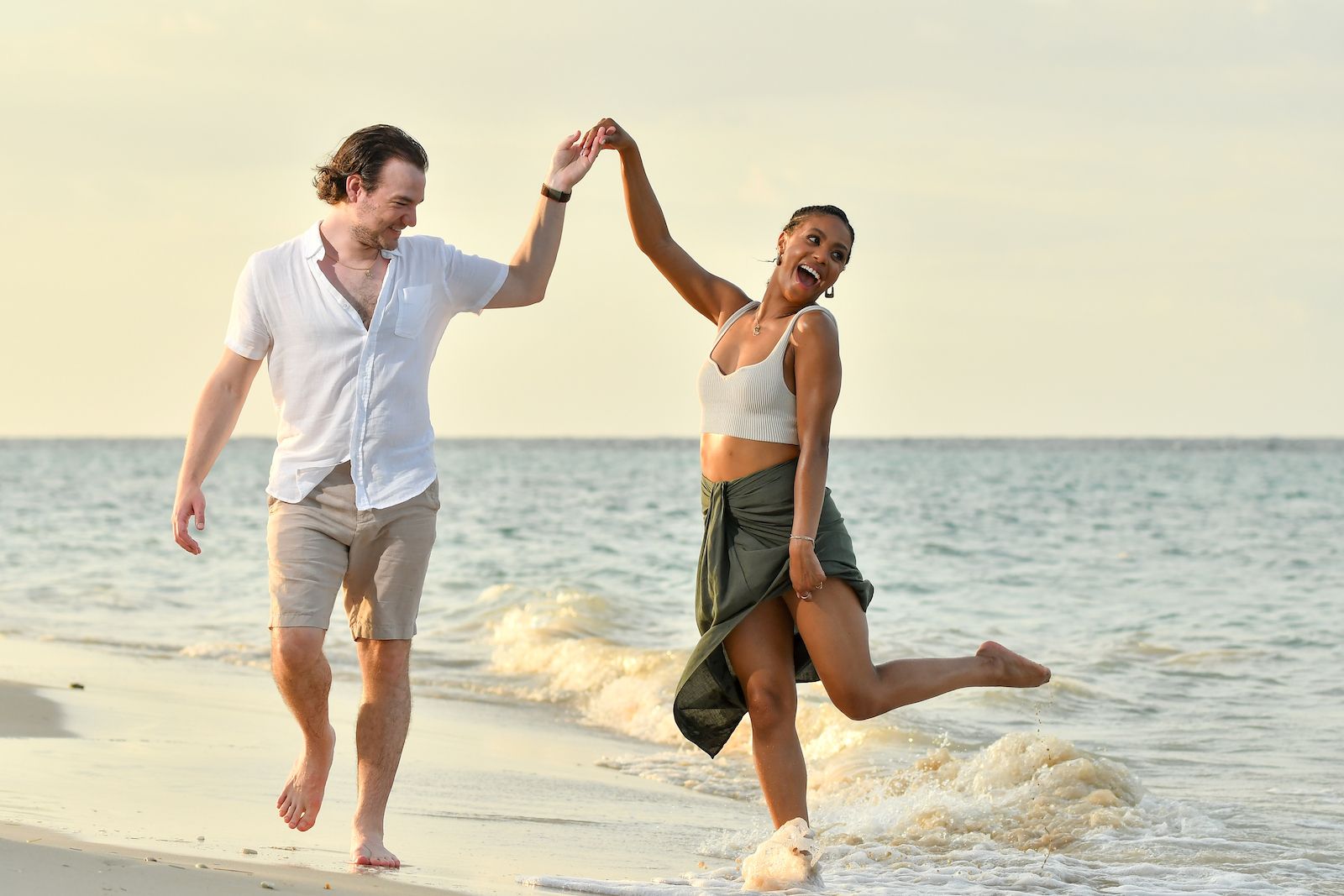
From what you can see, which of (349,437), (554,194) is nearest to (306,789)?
(349,437)

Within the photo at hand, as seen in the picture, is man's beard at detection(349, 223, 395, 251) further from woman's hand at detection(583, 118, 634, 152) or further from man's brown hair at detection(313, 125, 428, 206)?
woman's hand at detection(583, 118, 634, 152)

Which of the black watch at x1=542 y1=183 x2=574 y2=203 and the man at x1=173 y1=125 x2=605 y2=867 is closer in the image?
Answer: the man at x1=173 y1=125 x2=605 y2=867

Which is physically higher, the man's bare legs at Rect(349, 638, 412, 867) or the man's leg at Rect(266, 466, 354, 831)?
the man's leg at Rect(266, 466, 354, 831)

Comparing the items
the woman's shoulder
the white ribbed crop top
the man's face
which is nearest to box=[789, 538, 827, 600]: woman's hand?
the white ribbed crop top

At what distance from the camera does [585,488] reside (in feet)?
141

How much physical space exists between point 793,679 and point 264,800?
201 cm

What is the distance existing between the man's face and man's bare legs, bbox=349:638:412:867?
1127 millimetres

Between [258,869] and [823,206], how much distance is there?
2.40 meters

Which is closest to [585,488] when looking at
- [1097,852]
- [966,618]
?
[966,618]

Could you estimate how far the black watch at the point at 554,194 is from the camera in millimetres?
4426

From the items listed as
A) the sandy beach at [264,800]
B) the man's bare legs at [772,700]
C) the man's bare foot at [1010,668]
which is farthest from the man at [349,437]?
the man's bare foot at [1010,668]

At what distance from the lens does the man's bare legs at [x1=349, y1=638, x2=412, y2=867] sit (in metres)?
4.15

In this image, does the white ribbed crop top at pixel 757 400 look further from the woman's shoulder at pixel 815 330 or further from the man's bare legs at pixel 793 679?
the man's bare legs at pixel 793 679

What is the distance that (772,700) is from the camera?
14.1 ft
